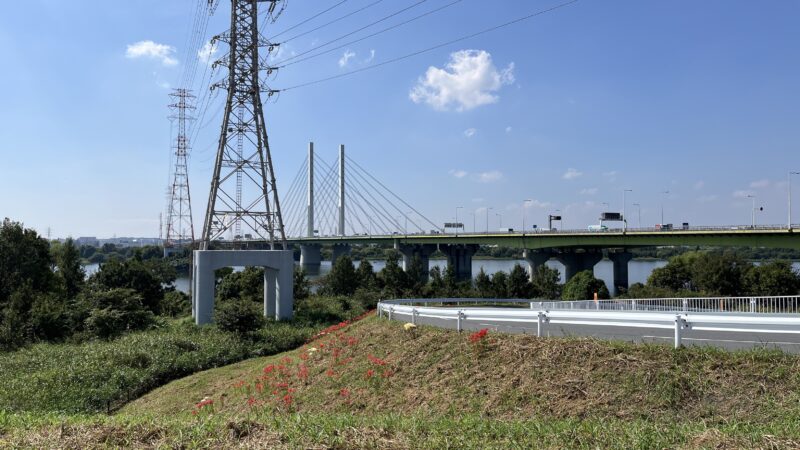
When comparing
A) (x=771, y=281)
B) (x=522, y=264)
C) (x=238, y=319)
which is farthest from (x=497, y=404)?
(x=522, y=264)

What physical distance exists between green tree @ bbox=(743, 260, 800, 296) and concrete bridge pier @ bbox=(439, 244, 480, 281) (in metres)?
43.1

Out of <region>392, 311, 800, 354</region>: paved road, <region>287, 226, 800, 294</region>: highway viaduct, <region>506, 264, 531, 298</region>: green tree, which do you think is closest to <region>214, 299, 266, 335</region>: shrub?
<region>392, 311, 800, 354</region>: paved road

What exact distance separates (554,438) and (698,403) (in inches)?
103

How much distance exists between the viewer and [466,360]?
34.7 ft

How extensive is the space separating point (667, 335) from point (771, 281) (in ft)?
123

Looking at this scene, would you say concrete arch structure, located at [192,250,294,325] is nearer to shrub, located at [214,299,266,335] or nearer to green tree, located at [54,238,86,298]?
shrub, located at [214,299,266,335]

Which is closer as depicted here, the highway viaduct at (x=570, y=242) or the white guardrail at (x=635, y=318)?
the white guardrail at (x=635, y=318)

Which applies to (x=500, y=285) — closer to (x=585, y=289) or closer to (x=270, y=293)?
(x=585, y=289)

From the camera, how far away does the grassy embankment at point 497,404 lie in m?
6.36

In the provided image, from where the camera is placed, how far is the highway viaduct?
47.6m

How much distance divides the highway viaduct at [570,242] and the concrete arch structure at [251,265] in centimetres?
3844

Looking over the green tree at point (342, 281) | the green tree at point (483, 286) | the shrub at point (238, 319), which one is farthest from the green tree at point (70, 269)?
the green tree at point (483, 286)

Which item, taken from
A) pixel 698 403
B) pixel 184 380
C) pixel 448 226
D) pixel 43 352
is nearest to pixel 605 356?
pixel 698 403

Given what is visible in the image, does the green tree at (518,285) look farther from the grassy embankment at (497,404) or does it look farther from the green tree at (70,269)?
the grassy embankment at (497,404)
